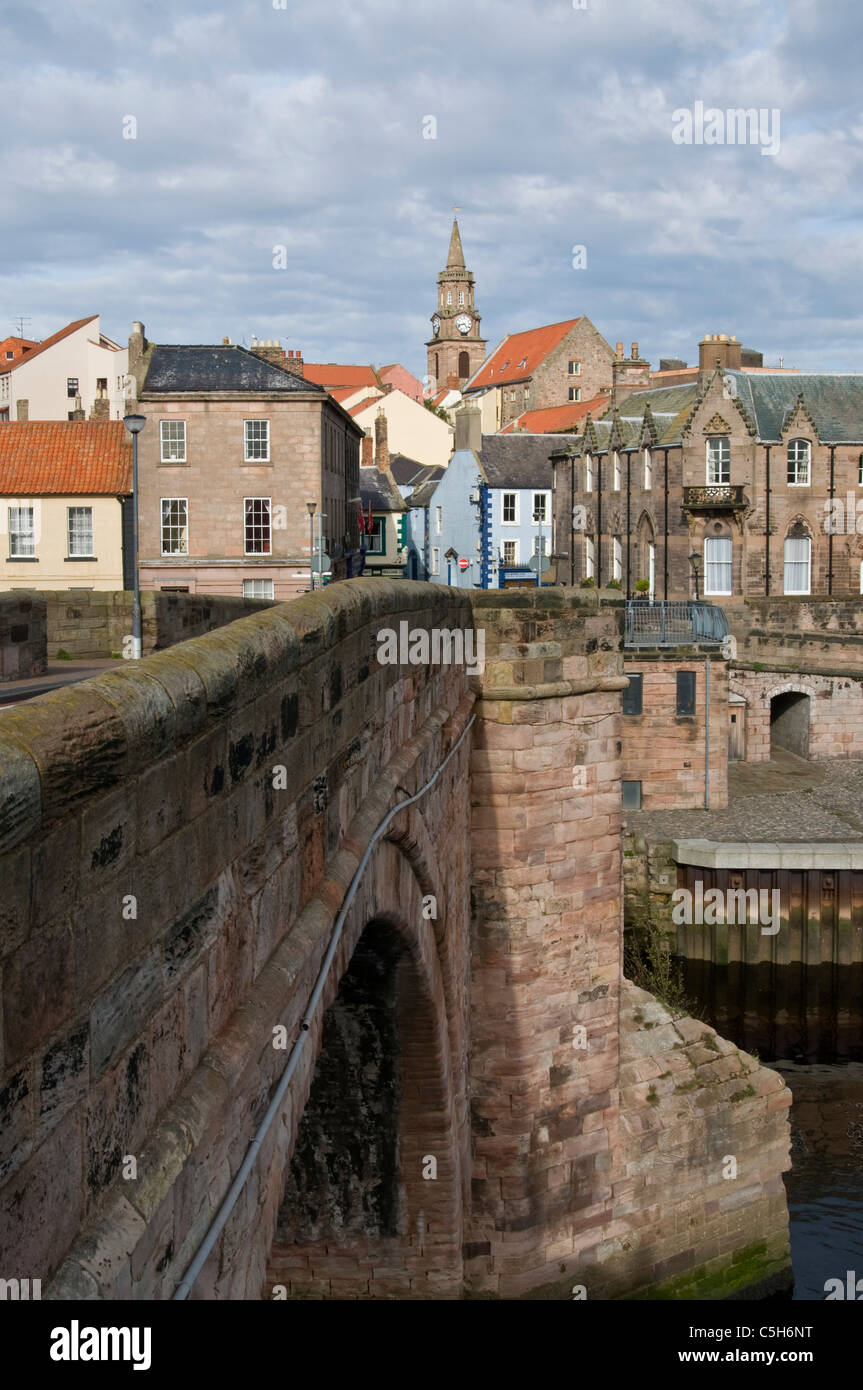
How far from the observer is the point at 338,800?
6.73 meters

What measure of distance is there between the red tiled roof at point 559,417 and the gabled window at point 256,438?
38094mm

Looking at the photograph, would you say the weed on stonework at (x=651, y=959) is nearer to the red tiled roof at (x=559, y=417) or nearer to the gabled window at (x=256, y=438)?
the gabled window at (x=256, y=438)

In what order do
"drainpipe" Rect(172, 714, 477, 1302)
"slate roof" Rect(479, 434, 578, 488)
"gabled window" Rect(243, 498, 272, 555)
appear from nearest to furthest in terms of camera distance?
"drainpipe" Rect(172, 714, 477, 1302) → "gabled window" Rect(243, 498, 272, 555) → "slate roof" Rect(479, 434, 578, 488)

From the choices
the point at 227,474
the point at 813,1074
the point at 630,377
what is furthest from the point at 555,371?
the point at 813,1074

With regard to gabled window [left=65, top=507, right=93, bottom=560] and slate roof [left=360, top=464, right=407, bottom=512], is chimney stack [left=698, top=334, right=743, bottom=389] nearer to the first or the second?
slate roof [left=360, top=464, right=407, bottom=512]

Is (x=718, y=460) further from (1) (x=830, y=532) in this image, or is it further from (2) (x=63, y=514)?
(2) (x=63, y=514)

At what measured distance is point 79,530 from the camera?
3850 cm

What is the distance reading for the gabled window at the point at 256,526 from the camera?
139ft

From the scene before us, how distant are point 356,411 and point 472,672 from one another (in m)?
76.3

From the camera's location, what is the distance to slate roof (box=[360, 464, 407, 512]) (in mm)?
69875

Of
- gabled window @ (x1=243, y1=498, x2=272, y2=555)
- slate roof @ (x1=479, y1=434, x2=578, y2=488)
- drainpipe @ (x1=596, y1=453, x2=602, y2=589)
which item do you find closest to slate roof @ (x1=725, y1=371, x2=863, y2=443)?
drainpipe @ (x1=596, y1=453, x2=602, y2=589)

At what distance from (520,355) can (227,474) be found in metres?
71.8

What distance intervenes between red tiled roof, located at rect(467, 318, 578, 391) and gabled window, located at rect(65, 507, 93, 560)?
70533 mm

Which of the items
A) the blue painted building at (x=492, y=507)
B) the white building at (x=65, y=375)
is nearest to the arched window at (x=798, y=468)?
the blue painted building at (x=492, y=507)
